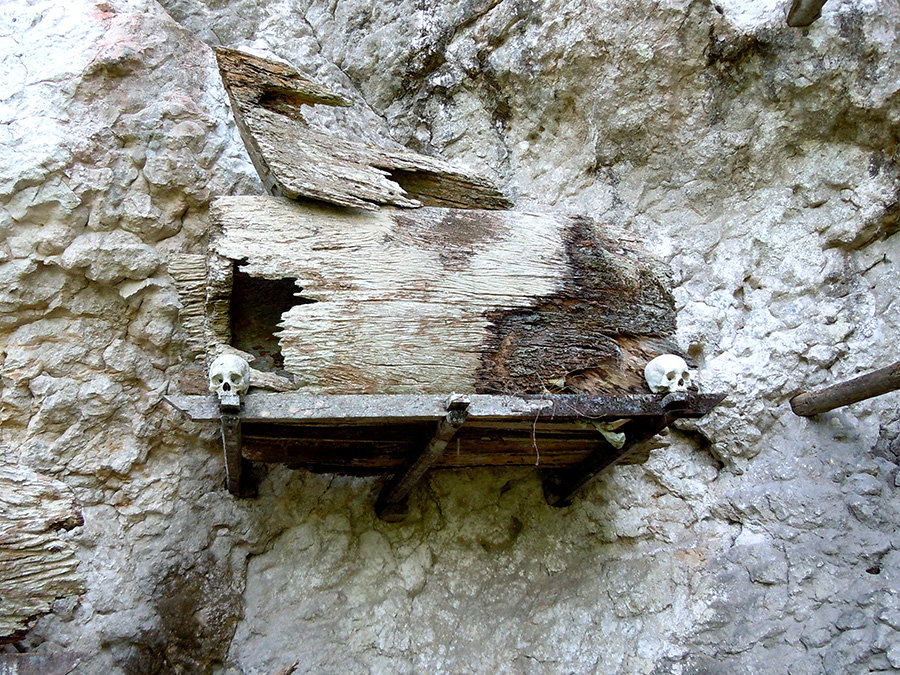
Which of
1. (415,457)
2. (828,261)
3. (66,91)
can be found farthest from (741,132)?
(66,91)

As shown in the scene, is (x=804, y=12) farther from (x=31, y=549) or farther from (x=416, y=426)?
(x=31, y=549)

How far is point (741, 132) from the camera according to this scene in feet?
11.8

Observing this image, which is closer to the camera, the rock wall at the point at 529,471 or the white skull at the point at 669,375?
the white skull at the point at 669,375

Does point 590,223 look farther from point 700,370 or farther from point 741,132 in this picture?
point 741,132

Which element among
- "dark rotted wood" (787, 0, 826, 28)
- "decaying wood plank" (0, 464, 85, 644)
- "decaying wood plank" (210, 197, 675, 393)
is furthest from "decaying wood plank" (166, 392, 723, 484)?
"dark rotted wood" (787, 0, 826, 28)

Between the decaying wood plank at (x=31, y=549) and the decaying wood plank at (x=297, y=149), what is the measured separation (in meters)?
1.34

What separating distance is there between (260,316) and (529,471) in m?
1.49

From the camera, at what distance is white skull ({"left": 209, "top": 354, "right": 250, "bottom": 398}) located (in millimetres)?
2121

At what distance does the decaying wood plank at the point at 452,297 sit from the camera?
2.38 meters

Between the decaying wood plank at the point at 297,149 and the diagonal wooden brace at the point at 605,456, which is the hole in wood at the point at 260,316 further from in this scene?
the diagonal wooden brace at the point at 605,456

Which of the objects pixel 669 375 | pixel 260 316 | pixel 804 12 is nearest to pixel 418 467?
pixel 260 316

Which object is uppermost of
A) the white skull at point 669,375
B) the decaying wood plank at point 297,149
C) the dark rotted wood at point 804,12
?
the dark rotted wood at point 804,12

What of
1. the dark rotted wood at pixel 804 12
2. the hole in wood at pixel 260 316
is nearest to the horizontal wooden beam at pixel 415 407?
the hole in wood at pixel 260 316

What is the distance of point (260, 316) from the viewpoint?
2781 mm
